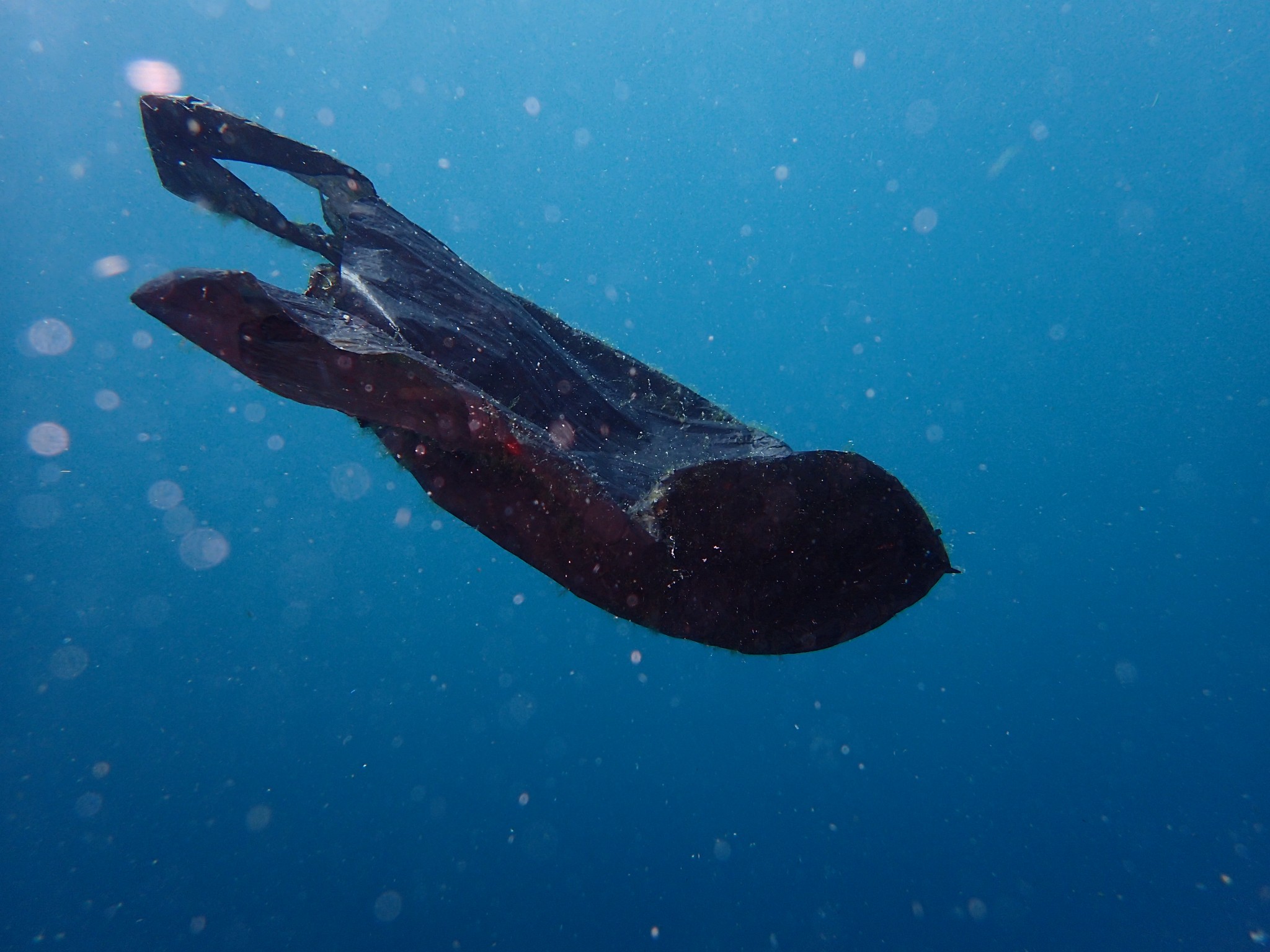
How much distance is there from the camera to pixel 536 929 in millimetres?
20062

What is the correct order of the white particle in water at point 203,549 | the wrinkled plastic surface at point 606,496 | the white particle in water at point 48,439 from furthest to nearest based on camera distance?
the white particle in water at point 203,549, the white particle in water at point 48,439, the wrinkled plastic surface at point 606,496

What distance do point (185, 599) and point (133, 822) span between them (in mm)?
9796

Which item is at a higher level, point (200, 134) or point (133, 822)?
point (200, 134)

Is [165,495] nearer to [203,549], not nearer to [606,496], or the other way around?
[203,549]

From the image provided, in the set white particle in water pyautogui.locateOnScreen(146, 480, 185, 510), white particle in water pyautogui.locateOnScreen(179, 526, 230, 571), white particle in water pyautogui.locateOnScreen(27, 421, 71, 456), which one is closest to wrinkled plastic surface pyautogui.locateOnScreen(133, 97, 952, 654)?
white particle in water pyautogui.locateOnScreen(27, 421, 71, 456)

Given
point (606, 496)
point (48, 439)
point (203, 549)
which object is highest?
point (606, 496)

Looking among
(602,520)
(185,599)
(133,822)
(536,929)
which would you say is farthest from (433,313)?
(185,599)

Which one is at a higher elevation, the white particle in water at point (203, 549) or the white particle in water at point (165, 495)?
the white particle in water at point (165, 495)

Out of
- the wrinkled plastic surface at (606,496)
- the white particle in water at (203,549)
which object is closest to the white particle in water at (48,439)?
the white particle in water at (203,549)

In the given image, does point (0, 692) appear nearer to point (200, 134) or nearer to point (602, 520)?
point (200, 134)

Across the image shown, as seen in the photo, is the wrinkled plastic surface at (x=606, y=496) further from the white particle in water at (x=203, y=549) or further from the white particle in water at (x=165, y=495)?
the white particle in water at (x=165, y=495)

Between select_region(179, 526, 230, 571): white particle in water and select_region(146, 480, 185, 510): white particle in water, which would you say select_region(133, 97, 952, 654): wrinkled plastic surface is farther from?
select_region(146, 480, 185, 510): white particle in water

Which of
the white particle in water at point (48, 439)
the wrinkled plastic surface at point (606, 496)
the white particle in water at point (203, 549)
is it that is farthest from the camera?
the white particle in water at point (203, 549)

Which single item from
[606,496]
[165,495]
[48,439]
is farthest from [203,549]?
[606,496]
